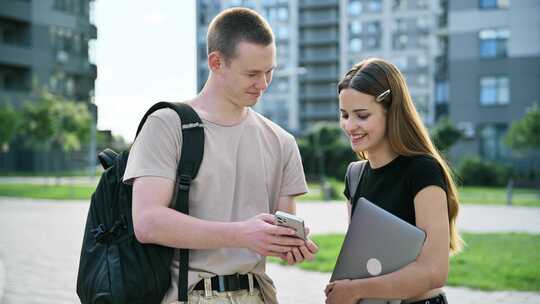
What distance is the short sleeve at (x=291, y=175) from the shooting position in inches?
106

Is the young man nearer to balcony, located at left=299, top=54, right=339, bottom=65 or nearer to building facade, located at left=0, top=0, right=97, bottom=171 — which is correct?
building facade, located at left=0, top=0, right=97, bottom=171

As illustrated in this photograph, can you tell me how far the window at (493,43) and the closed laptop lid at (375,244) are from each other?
144 ft

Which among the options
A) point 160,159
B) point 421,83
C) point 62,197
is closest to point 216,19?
point 160,159

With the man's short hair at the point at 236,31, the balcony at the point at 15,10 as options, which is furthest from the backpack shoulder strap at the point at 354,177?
the balcony at the point at 15,10

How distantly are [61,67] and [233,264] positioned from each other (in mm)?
49700

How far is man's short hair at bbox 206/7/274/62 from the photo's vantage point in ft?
8.23

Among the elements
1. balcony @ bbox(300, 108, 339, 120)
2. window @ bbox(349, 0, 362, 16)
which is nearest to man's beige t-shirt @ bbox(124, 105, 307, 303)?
window @ bbox(349, 0, 362, 16)

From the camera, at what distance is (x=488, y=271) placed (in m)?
8.73

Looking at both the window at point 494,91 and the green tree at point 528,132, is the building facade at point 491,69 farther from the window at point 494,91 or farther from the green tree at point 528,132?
the green tree at point 528,132

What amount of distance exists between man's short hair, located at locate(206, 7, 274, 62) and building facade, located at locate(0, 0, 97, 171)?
150 ft

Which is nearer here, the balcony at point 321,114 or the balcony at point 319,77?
the balcony at point 321,114

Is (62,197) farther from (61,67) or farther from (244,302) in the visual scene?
(61,67)

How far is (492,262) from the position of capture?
9.45 metres

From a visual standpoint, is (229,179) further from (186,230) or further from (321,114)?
(321,114)
